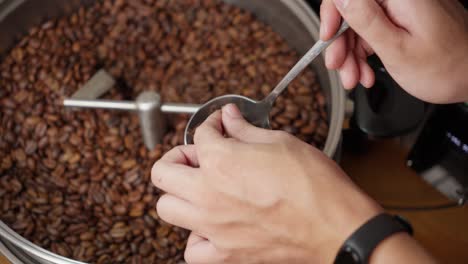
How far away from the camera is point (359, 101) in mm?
809

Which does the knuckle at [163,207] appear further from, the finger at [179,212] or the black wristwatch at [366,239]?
the black wristwatch at [366,239]

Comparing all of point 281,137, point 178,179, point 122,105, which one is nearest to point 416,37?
point 281,137

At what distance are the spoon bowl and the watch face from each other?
0.91ft

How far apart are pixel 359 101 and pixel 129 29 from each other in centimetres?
45

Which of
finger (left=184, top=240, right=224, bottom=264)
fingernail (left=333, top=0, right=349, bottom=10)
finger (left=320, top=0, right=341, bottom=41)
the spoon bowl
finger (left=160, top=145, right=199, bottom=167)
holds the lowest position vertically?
finger (left=184, top=240, right=224, bottom=264)

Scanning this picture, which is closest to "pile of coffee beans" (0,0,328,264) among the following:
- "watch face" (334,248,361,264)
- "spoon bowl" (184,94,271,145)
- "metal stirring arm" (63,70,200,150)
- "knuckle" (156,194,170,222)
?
"metal stirring arm" (63,70,200,150)

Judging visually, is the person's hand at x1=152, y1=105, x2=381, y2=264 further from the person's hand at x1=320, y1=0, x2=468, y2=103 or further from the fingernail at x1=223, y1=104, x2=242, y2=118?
the person's hand at x1=320, y1=0, x2=468, y2=103

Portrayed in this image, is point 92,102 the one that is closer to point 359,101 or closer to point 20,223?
point 20,223

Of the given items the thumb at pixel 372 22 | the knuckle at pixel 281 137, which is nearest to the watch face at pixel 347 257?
the knuckle at pixel 281 137

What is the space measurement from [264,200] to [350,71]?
0.27 m

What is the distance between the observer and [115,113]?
0.88 meters

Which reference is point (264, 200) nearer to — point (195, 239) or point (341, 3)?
point (195, 239)

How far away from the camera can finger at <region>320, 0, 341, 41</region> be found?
1.94 ft

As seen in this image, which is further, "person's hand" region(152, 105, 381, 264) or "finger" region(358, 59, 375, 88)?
"finger" region(358, 59, 375, 88)
